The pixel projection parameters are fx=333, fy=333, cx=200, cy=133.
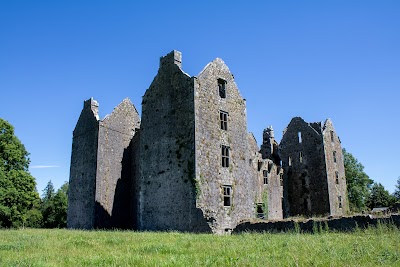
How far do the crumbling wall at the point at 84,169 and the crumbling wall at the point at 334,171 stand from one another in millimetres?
26416

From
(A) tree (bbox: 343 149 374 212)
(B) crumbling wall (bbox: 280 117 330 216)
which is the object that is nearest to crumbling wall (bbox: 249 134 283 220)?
(B) crumbling wall (bbox: 280 117 330 216)

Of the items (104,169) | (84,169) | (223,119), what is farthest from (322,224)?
(84,169)

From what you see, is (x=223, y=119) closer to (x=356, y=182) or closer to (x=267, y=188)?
(x=267, y=188)

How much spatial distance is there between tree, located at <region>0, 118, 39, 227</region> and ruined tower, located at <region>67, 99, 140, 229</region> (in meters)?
4.91

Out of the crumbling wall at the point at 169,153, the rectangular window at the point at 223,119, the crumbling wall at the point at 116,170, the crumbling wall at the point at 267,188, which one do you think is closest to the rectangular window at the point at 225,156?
the rectangular window at the point at 223,119

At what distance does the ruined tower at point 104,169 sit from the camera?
3095 cm

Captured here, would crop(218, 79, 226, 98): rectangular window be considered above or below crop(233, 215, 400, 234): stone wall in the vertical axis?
above

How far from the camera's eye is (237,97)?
2836cm

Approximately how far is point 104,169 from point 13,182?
1060 centimetres

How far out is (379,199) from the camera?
229 feet

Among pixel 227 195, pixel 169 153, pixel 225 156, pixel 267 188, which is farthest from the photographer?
pixel 267 188

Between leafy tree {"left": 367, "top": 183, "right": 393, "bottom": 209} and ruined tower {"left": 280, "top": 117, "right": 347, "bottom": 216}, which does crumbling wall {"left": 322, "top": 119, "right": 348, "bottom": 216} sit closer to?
ruined tower {"left": 280, "top": 117, "right": 347, "bottom": 216}

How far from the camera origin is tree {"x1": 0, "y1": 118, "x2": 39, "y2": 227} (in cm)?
3316

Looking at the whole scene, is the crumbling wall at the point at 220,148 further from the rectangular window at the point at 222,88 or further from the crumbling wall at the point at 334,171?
the crumbling wall at the point at 334,171
